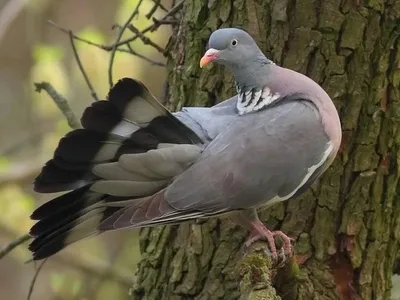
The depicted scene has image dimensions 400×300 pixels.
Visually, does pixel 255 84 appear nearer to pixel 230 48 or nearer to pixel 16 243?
pixel 230 48

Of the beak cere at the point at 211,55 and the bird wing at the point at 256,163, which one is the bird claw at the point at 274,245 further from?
the beak cere at the point at 211,55

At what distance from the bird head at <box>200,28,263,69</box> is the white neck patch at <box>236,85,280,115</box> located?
0.21ft

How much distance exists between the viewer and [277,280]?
1674 mm

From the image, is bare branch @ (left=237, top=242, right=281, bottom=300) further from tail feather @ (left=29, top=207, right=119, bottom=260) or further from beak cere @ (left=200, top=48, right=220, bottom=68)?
beak cere @ (left=200, top=48, right=220, bottom=68)

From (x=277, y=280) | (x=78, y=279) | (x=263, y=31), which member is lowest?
(x=78, y=279)

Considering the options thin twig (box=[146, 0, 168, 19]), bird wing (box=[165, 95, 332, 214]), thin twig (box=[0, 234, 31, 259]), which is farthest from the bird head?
thin twig (box=[0, 234, 31, 259])

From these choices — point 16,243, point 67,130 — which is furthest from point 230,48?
point 67,130

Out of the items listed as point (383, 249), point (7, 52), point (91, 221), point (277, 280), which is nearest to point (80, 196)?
point (91, 221)

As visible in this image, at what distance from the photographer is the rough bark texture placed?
6.12 ft

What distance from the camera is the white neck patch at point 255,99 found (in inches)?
63.0

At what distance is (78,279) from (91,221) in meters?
1.66

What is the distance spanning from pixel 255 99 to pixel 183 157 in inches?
8.0

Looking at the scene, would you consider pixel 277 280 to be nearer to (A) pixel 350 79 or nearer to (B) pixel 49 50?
(A) pixel 350 79

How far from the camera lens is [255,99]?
5.28ft
